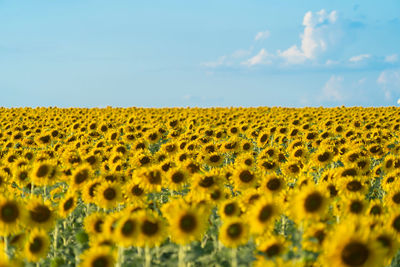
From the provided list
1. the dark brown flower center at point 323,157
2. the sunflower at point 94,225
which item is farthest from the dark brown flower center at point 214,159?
the sunflower at point 94,225

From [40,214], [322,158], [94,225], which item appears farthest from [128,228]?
[322,158]

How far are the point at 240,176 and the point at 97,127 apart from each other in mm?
12374

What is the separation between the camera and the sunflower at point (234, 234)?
481 cm

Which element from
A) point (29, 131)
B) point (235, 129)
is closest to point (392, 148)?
point (235, 129)

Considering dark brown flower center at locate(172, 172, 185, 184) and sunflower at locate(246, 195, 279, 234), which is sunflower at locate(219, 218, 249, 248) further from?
dark brown flower center at locate(172, 172, 185, 184)

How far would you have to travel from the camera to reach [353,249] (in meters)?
3.70

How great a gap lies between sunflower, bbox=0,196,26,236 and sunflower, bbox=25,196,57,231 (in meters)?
0.13

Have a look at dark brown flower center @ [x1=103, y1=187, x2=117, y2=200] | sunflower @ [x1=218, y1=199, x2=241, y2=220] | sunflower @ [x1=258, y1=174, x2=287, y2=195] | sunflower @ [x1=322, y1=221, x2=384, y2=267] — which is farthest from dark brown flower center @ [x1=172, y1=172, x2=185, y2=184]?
sunflower @ [x1=322, y1=221, x2=384, y2=267]

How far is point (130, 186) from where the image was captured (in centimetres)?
679

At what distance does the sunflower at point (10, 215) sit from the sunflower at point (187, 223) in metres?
2.20

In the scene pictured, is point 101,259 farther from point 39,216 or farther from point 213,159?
point 213,159

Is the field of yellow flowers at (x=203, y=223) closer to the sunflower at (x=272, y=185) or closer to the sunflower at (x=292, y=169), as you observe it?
the sunflower at (x=272, y=185)

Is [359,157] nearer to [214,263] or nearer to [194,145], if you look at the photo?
[194,145]

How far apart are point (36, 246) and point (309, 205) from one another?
3.46m
